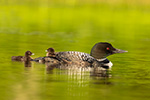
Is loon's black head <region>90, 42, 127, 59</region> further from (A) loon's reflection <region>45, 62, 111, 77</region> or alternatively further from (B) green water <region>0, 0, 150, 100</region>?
(A) loon's reflection <region>45, 62, 111, 77</region>

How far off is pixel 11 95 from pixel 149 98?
238 centimetres

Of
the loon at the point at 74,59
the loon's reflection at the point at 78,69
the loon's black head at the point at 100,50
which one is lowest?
the loon's reflection at the point at 78,69

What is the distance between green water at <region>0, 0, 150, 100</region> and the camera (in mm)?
9477

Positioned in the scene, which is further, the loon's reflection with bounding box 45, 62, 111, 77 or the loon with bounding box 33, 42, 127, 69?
the loon with bounding box 33, 42, 127, 69

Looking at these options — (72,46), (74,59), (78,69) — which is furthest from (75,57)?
(72,46)

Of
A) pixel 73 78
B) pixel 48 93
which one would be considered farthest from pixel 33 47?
pixel 48 93

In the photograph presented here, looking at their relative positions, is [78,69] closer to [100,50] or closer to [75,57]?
[75,57]

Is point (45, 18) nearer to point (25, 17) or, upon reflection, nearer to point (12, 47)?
point (25, 17)

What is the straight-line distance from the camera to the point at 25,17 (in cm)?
2950

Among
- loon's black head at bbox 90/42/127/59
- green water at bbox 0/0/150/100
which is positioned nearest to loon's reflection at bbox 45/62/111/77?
green water at bbox 0/0/150/100

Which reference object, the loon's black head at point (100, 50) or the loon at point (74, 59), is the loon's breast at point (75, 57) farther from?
the loon's black head at point (100, 50)

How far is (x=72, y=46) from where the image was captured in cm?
1694

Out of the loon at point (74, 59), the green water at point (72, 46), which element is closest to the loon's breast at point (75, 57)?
the loon at point (74, 59)

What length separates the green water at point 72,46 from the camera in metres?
9.48
